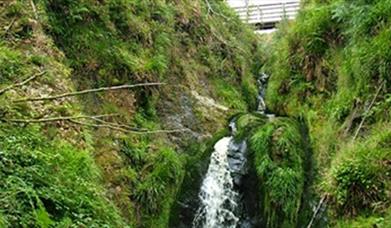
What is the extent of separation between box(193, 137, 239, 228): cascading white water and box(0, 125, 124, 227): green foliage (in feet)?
8.88

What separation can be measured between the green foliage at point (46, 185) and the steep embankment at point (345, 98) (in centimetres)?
249

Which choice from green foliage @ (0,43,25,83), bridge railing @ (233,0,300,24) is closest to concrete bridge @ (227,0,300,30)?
bridge railing @ (233,0,300,24)

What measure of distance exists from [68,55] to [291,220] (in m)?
4.00

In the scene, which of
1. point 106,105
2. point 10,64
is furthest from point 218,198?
point 10,64

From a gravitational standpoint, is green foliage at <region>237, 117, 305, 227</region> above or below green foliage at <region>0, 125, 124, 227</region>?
above

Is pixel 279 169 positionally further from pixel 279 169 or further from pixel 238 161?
pixel 238 161

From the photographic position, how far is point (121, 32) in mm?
8805

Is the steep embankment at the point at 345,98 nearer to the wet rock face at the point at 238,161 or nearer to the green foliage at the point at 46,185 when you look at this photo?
the wet rock face at the point at 238,161

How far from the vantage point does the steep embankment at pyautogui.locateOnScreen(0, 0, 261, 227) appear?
190 inches

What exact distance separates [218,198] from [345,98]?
8.15 ft

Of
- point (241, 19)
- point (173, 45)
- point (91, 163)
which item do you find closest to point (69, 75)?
point (91, 163)

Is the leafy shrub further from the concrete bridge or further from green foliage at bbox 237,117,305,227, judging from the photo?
the concrete bridge

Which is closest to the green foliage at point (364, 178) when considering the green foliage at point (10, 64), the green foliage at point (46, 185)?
the green foliage at point (46, 185)

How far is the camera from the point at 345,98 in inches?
289
